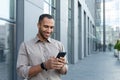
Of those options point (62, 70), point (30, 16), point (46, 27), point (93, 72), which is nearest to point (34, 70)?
point (62, 70)

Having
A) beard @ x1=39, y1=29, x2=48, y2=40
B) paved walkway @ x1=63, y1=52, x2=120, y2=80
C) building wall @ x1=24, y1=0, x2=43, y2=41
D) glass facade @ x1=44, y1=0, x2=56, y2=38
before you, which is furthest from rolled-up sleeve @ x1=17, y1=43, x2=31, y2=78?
glass facade @ x1=44, y1=0, x2=56, y2=38

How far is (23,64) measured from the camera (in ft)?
8.91

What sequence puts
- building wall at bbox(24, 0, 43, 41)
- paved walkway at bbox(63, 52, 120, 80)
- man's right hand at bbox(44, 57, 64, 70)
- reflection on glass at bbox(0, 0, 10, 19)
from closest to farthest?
man's right hand at bbox(44, 57, 64, 70)
reflection on glass at bbox(0, 0, 10, 19)
building wall at bbox(24, 0, 43, 41)
paved walkway at bbox(63, 52, 120, 80)

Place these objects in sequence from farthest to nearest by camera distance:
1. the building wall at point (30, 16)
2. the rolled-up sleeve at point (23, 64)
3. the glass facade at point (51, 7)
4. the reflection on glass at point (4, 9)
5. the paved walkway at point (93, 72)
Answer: the glass facade at point (51, 7) < the paved walkway at point (93, 72) < the building wall at point (30, 16) < the reflection on glass at point (4, 9) < the rolled-up sleeve at point (23, 64)

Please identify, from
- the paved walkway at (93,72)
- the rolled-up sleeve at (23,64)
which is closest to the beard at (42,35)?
the rolled-up sleeve at (23,64)

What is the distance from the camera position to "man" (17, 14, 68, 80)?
8.77ft

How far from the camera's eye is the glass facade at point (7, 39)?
292 inches

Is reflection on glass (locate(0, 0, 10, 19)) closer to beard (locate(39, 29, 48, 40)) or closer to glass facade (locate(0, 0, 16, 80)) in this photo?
glass facade (locate(0, 0, 16, 80))

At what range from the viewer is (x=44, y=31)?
2.71m

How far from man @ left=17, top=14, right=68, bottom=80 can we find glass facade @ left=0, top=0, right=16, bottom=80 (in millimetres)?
4680

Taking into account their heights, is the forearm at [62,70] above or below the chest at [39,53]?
below

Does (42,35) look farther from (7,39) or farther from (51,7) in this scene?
(51,7)

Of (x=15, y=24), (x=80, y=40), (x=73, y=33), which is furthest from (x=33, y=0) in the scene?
(x=80, y=40)

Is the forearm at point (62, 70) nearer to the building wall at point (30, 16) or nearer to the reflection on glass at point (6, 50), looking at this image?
the reflection on glass at point (6, 50)
